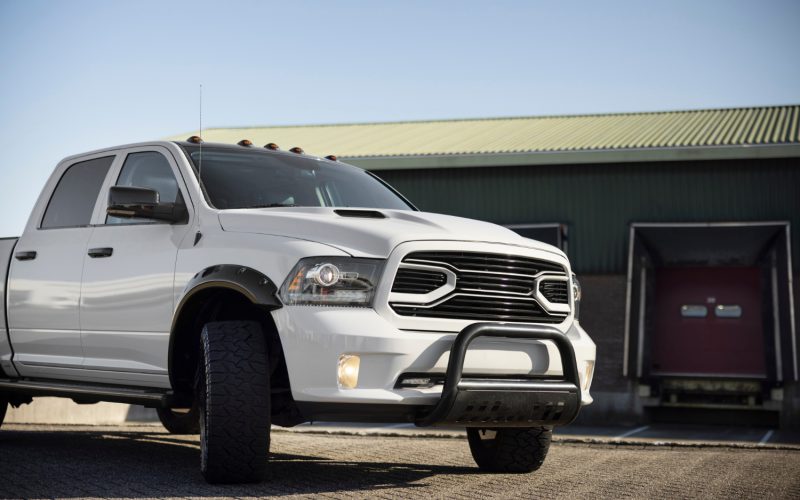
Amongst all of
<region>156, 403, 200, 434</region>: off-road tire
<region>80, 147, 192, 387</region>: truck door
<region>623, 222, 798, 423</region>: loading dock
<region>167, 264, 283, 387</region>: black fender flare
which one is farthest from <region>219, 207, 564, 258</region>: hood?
<region>623, 222, 798, 423</region>: loading dock

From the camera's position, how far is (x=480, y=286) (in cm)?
599

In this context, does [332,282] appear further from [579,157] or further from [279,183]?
[579,157]

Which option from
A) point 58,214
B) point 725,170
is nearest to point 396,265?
point 58,214

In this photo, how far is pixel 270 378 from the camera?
6.06 metres

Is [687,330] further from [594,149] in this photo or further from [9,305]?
[9,305]

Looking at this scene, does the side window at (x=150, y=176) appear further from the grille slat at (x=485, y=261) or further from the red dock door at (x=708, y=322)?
the red dock door at (x=708, y=322)

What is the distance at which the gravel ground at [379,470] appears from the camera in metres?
6.09

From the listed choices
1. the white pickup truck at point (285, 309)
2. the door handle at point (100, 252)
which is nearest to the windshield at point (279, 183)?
the white pickup truck at point (285, 309)

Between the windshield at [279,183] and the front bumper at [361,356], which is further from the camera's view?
the windshield at [279,183]

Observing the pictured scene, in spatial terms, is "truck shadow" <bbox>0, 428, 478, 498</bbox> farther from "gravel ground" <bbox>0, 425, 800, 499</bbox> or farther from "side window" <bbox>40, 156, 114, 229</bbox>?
"side window" <bbox>40, 156, 114, 229</bbox>

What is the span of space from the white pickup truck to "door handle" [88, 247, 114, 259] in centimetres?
1

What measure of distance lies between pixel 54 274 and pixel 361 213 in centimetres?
250

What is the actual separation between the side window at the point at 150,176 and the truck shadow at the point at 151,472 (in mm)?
1688

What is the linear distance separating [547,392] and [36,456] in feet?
13.3
